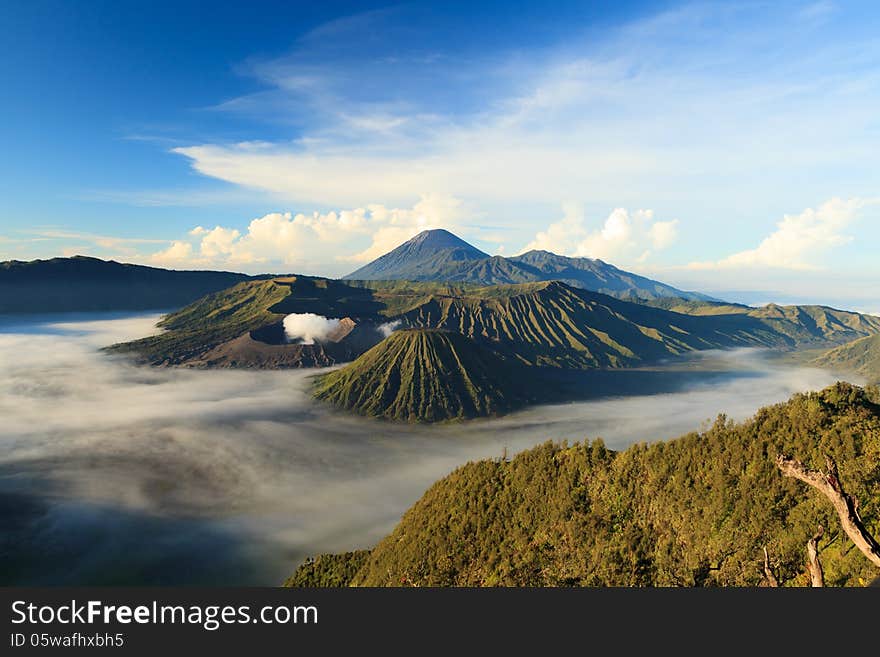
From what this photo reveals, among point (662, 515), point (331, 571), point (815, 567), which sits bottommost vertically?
point (331, 571)

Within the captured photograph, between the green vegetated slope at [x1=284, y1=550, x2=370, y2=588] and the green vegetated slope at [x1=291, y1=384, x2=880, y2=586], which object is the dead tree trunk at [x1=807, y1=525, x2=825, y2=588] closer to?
the green vegetated slope at [x1=291, y1=384, x2=880, y2=586]

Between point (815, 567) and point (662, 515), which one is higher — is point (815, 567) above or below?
above

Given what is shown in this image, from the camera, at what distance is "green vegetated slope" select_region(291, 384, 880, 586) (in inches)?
1548

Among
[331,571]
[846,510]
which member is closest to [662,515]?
[846,510]

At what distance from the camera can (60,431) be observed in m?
183

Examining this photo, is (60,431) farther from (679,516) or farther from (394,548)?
(679,516)

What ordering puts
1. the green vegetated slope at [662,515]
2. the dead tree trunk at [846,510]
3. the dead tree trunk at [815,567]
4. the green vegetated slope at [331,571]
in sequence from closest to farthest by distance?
the dead tree trunk at [846,510]
the dead tree trunk at [815,567]
the green vegetated slope at [662,515]
the green vegetated slope at [331,571]

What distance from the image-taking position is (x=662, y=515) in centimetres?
4862

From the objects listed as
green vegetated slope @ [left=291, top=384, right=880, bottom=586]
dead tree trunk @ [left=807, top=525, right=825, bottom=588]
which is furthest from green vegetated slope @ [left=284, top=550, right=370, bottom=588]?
dead tree trunk @ [left=807, top=525, right=825, bottom=588]

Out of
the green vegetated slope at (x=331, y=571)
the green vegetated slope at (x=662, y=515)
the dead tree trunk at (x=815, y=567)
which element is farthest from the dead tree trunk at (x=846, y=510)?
the green vegetated slope at (x=331, y=571)

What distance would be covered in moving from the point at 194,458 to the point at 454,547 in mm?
137647

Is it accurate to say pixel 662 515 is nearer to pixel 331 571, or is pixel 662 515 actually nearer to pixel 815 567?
Answer: pixel 815 567

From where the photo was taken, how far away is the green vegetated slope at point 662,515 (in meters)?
39.3

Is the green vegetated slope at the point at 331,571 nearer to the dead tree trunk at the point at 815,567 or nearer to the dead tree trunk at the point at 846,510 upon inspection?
the dead tree trunk at the point at 815,567
